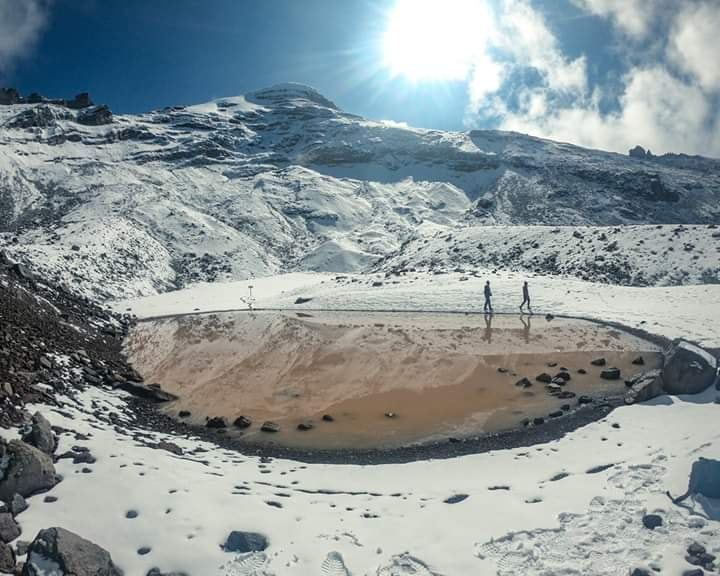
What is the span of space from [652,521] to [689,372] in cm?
683

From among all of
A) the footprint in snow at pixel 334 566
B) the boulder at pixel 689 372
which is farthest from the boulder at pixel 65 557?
the boulder at pixel 689 372

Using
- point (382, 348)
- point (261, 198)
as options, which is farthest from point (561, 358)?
point (261, 198)

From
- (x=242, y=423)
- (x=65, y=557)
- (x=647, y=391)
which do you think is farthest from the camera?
(x=242, y=423)

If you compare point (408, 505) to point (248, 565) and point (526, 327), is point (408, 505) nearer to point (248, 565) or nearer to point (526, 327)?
point (248, 565)

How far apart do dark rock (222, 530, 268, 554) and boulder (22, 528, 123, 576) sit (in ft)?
4.38

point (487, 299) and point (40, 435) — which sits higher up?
point (487, 299)

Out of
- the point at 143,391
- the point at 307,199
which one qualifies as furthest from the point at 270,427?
the point at 307,199

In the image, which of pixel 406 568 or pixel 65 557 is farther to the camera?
pixel 406 568

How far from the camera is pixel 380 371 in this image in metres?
16.7

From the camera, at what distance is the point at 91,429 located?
9469mm

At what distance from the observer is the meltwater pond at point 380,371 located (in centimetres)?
1179

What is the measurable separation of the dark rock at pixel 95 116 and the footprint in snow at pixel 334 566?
136015 mm

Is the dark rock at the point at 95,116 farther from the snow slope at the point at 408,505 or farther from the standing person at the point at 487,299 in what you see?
the snow slope at the point at 408,505

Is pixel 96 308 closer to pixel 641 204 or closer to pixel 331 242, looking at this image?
pixel 331 242
